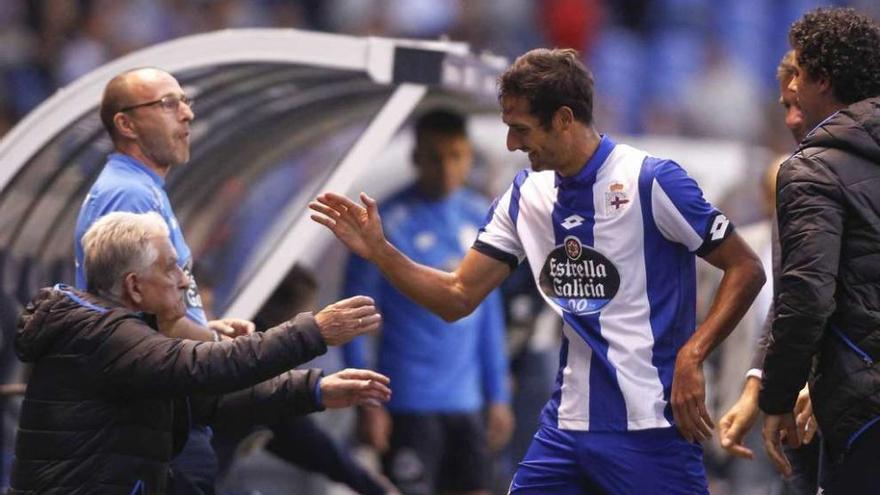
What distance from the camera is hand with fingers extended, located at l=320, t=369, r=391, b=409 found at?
6477 mm

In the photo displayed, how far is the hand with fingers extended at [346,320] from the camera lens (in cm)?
616

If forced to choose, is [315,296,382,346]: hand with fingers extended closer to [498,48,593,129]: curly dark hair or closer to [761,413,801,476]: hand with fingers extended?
[498,48,593,129]: curly dark hair

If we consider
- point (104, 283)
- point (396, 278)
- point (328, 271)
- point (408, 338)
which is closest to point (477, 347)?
point (408, 338)

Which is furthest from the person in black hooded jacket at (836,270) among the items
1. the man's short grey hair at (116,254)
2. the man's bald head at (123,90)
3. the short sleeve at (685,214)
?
the man's bald head at (123,90)

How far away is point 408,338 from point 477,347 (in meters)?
0.51

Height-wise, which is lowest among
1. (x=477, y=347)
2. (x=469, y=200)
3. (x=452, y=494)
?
(x=452, y=494)

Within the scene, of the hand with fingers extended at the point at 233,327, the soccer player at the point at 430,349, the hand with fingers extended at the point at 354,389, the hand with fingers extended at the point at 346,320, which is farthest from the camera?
the soccer player at the point at 430,349

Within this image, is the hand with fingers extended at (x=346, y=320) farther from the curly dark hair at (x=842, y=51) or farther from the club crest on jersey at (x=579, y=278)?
the curly dark hair at (x=842, y=51)

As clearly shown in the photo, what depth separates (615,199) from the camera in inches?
259

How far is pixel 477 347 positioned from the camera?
1045 cm

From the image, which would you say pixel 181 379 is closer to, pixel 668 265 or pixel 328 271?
pixel 668 265

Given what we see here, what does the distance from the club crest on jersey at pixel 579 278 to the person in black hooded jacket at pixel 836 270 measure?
0.67 metres

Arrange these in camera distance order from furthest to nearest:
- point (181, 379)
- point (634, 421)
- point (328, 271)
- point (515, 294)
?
point (328, 271) → point (515, 294) → point (634, 421) → point (181, 379)

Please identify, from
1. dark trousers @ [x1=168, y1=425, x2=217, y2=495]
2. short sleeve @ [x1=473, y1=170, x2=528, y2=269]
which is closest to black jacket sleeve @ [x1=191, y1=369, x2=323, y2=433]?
dark trousers @ [x1=168, y1=425, x2=217, y2=495]
